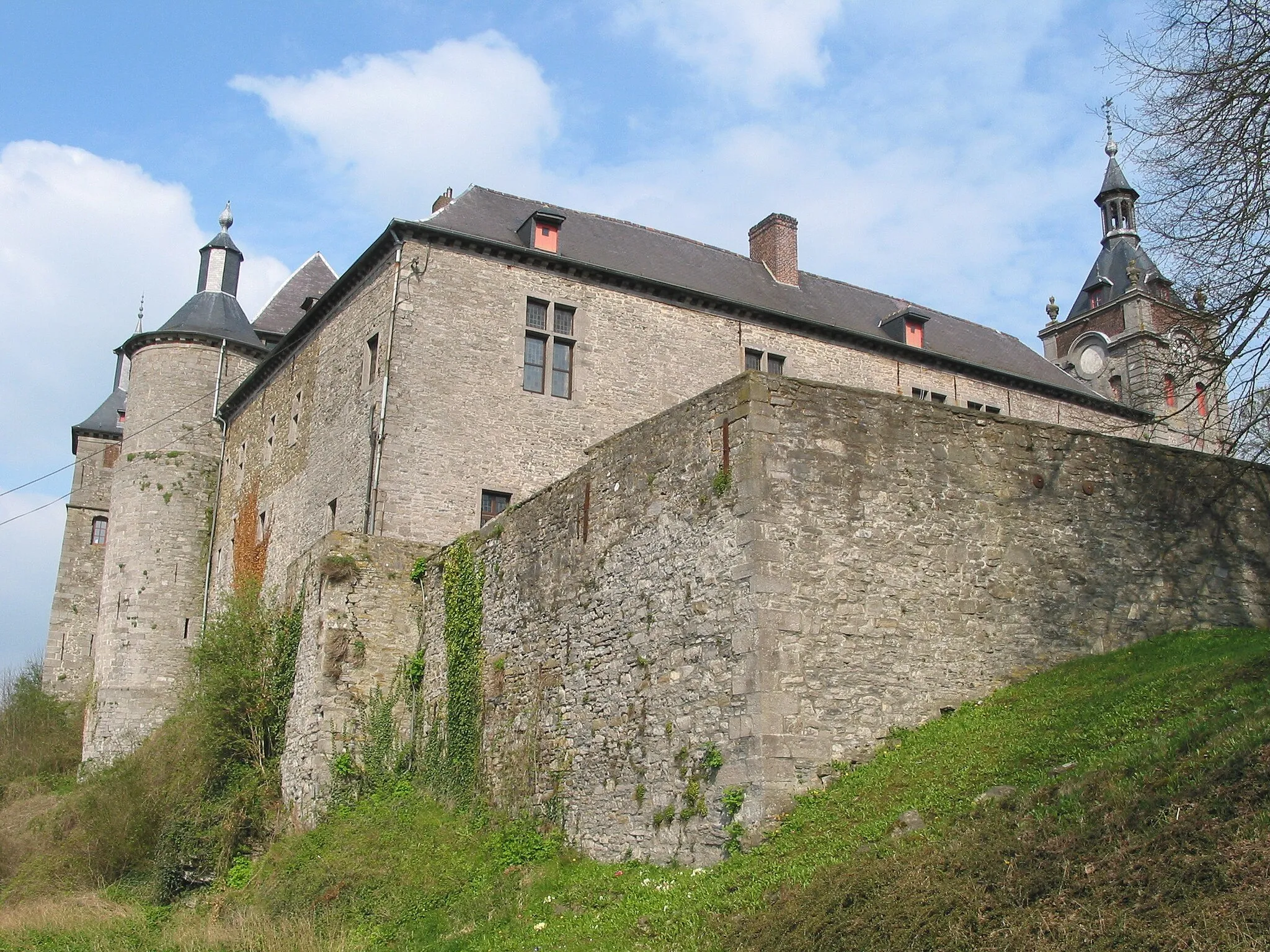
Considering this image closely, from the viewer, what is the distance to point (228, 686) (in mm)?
19562

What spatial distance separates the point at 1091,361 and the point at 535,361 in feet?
76.3

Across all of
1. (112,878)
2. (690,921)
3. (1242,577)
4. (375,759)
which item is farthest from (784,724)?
(112,878)

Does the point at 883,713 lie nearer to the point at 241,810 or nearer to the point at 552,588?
the point at 552,588

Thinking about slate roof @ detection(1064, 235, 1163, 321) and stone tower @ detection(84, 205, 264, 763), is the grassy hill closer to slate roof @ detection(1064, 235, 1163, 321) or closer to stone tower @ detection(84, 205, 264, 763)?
stone tower @ detection(84, 205, 264, 763)

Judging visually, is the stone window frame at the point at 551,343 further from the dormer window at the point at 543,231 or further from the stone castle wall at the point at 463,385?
the dormer window at the point at 543,231

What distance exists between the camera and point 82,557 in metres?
43.8

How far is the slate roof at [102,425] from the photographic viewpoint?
153 feet

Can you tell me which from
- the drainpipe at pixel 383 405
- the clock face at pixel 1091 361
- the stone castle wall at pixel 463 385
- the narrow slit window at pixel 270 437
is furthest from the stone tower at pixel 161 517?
the clock face at pixel 1091 361

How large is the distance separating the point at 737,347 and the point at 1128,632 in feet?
44.7

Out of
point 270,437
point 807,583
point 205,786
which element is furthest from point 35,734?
point 807,583

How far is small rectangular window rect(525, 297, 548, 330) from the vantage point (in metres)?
23.6

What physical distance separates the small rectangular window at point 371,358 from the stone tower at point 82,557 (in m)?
20.7

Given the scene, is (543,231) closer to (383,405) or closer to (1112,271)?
(383,405)

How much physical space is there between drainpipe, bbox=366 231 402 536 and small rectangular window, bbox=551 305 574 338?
3.13 m
